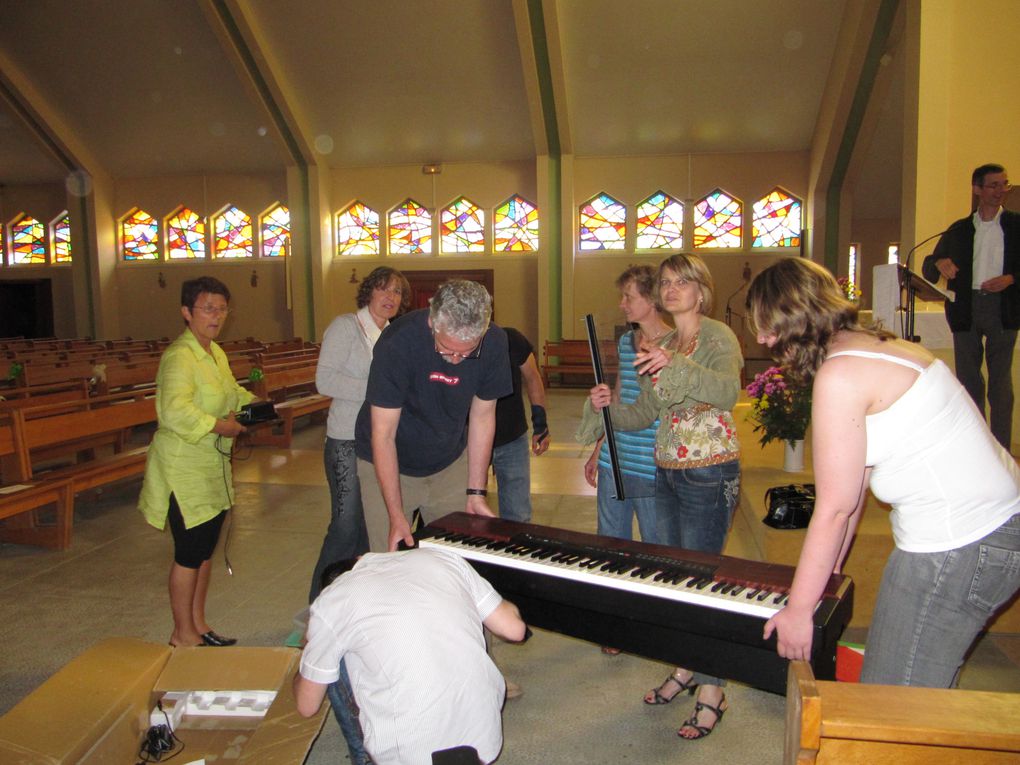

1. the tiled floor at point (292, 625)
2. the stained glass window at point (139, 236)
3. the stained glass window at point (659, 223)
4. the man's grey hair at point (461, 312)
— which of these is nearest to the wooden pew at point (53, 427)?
the tiled floor at point (292, 625)

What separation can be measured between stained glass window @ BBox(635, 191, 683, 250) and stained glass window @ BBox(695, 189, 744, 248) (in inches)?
15.9

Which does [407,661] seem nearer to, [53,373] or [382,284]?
[382,284]

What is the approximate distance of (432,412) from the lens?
8.41 ft

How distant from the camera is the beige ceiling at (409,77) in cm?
1189

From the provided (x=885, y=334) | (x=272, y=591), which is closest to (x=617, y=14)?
(x=272, y=591)

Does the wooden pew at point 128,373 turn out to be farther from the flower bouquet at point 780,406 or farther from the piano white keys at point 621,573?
the piano white keys at point 621,573

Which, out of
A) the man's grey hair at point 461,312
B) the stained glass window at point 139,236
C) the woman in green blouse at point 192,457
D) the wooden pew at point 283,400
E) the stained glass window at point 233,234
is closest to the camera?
the man's grey hair at point 461,312

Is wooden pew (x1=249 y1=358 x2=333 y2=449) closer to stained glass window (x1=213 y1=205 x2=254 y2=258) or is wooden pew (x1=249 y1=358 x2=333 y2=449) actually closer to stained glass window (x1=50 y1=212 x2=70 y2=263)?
stained glass window (x1=213 y1=205 x2=254 y2=258)

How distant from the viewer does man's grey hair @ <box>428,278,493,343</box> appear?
7.22 feet

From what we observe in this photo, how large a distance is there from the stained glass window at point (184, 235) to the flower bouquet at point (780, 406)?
53.8 feet

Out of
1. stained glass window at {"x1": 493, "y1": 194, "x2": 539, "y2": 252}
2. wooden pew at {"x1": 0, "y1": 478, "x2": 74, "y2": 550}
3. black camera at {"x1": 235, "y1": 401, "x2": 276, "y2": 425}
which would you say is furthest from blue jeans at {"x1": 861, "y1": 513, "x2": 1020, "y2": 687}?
stained glass window at {"x1": 493, "y1": 194, "x2": 539, "y2": 252}

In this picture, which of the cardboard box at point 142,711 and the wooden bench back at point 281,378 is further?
the wooden bench back at point 281,378

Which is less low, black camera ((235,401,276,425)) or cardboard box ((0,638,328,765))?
black camera ((235,401,276,425))

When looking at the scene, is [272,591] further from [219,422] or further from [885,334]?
[885,334]
